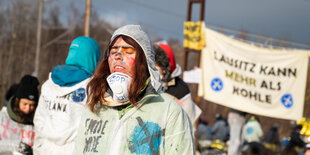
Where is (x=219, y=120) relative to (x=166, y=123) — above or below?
below

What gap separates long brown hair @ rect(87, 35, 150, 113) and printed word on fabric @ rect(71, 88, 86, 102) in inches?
46.2

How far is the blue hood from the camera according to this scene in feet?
12.6

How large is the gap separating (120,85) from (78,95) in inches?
63.2

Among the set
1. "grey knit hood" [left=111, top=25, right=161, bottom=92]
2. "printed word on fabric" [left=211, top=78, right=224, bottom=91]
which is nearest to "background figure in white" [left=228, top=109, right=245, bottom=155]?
"printed word on fabric" [left=211, top=78, right=224, bottom=91]

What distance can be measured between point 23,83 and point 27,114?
39cm

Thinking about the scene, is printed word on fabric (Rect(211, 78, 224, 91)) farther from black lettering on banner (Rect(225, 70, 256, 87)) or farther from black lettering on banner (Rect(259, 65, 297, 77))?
black lettering on banner (Rect(259, 65, 297, 77))

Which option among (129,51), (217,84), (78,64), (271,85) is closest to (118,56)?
(129,51)

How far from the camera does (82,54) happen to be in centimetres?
409

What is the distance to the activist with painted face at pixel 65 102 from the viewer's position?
3766mm

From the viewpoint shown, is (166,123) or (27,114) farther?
(27,114)

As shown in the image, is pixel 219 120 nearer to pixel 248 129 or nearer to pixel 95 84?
pixel 248 129

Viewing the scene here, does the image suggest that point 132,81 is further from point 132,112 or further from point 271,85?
point 271,85

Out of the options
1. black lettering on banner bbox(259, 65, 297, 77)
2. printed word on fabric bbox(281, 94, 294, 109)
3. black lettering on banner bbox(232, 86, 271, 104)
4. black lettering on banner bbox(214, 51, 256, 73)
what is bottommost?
printed word on fabric bbox(281, 94, 294, 109)

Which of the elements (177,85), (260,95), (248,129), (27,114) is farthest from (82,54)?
Result: (248,129)
